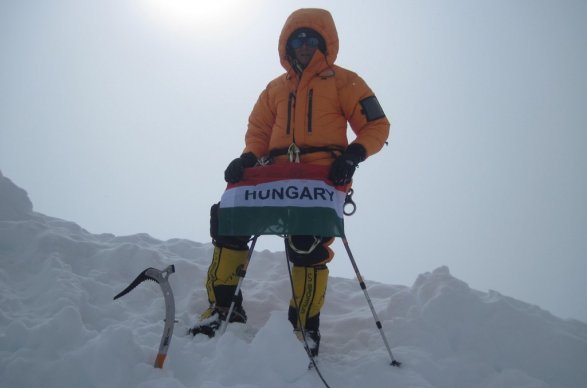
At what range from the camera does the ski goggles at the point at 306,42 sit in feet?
12.0

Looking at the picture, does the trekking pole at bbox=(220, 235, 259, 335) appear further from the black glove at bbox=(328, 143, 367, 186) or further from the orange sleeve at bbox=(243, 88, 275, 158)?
the orange sleeve at bbox=(243, 88, 275, 158)

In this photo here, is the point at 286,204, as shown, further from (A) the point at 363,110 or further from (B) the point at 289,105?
(A) the point at 363,110

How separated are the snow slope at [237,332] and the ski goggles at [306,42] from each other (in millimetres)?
2398

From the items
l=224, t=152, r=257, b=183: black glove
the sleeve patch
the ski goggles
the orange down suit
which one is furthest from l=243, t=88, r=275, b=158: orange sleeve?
the sleeve patch

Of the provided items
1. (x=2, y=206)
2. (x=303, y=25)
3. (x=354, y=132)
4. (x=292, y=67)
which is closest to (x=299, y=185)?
(x=354, y=132)

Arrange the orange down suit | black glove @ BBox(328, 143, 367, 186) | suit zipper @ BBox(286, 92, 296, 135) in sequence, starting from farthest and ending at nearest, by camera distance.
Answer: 1. suit zipper @ BBox(286, 92, 296, 135)
2. the orange down suit
3. black glove @ BBox(328, 143, 367, 186)

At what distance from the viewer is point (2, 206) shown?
477 cm

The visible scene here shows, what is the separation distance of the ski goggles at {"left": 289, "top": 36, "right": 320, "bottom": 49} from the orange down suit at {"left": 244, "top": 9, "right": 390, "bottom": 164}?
0.25ft

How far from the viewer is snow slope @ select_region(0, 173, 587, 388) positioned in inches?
86.0

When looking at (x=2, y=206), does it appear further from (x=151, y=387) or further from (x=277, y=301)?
(x=151, y=387)

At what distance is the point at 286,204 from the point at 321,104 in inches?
40.4

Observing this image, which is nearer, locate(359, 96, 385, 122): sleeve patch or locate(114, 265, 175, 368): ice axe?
locate(114, 265, 175, 368): ice axe

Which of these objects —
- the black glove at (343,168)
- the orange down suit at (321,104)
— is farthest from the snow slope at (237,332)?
the orange down suit at (321,104)

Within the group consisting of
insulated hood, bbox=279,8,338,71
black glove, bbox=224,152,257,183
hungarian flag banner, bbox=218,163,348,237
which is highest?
insulated hood, bbox=279,8,338,71
